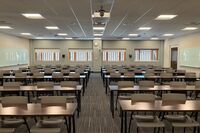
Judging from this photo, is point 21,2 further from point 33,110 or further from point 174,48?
point 174,48

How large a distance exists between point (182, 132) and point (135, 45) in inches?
647

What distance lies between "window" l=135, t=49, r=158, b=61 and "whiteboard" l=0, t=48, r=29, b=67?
10231 mm

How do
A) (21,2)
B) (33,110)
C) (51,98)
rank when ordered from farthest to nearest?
(21,2)
(51,98)
(33,110)

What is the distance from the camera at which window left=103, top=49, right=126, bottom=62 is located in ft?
69.1

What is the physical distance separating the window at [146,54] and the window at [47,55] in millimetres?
7638

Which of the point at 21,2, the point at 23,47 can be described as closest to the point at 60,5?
the point at 21,2

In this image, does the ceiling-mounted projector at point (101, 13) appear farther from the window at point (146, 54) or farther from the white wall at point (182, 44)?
the window at point (146, 54)

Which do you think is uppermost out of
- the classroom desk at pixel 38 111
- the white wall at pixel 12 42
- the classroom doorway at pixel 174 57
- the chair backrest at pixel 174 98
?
the white wall at pixel 12 42

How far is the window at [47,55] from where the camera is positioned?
67.8ft

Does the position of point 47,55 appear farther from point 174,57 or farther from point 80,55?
point 174,57

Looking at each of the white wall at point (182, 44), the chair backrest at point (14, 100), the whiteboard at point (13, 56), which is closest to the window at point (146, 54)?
the white wall at point (182, 44)

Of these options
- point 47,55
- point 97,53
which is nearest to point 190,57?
point 97,53

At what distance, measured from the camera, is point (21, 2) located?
5.95 meters

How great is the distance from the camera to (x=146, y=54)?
21.2 metres
